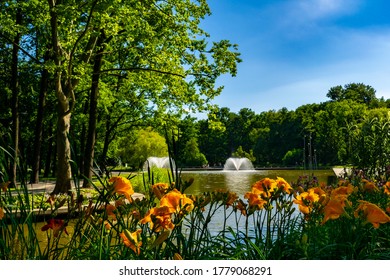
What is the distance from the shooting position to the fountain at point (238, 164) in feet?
120

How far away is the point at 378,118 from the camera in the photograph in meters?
6.98

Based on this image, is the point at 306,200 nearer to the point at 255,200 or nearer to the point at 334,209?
the point at 255,200

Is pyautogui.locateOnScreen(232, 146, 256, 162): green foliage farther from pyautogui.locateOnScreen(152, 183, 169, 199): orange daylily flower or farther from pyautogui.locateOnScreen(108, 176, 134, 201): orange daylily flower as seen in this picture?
pyautogui.locateOnScreen(108, 176, 134, 201): orange daylily flower

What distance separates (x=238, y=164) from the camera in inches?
1470

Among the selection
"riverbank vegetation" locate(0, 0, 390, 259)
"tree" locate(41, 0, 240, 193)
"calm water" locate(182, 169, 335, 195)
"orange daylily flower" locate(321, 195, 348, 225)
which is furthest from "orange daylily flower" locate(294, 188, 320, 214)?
"calm water" locate(182, 169, 335, 195)

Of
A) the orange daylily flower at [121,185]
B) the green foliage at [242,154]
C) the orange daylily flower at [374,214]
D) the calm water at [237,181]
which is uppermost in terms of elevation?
the green foliage at [242,154]

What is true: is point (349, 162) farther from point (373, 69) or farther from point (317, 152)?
point (317, 152)

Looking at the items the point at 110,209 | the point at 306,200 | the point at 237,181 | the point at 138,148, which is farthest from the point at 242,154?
the point at 110,209

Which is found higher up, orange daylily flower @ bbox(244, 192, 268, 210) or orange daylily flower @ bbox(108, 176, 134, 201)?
orange daylily flower @ bbox(108, 176, 134, 201)

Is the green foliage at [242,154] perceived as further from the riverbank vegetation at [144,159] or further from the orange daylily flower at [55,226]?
the orange daylily flower at [55,226]

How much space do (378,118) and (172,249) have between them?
5.59 meters

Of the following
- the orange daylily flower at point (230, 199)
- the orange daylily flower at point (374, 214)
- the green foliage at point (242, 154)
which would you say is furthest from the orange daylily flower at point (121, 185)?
the green foliage at point (242, 154)

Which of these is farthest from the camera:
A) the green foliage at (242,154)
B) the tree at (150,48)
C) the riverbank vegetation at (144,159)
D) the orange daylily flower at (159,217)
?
the green foliage at (242,154)

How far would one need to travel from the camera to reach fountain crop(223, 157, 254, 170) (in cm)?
3651
